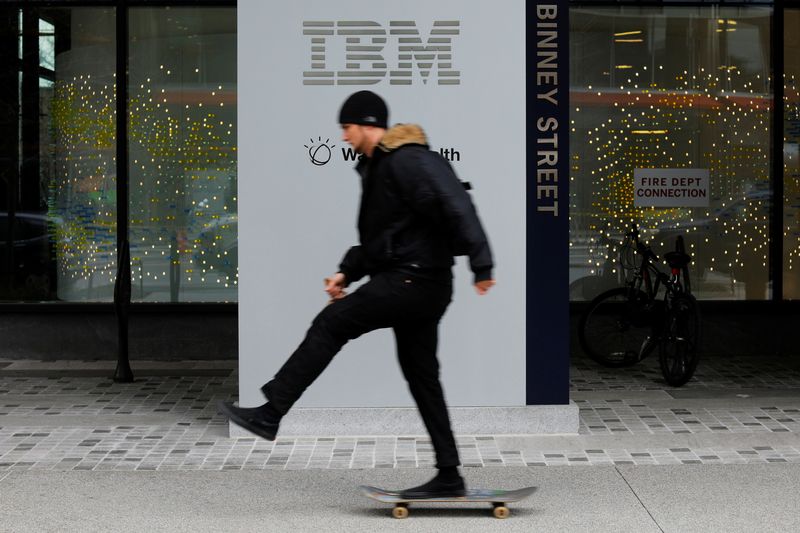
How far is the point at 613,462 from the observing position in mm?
7074

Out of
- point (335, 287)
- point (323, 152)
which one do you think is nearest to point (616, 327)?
point (323, 152)

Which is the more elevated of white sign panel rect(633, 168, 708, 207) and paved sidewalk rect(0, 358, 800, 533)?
white sign panel rect(633, 168, 708, 207)

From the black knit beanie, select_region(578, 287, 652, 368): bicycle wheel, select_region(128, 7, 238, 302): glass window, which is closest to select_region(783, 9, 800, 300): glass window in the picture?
select_region(578, 287, 652, 368): bicycle wheel

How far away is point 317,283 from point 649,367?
4.30 meters

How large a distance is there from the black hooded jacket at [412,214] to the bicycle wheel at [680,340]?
14.6 feet

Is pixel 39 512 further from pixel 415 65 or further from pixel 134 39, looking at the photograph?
pixel 134 39

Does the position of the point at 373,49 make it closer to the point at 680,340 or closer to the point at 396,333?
the point at 396,333

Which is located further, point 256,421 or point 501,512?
point 501,512

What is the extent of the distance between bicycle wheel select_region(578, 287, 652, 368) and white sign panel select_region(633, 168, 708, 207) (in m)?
1.23

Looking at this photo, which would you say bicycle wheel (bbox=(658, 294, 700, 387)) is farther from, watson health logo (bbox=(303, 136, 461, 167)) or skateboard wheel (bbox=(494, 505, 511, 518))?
skateboard wheel (bbox=(494, 505, 511, 518))

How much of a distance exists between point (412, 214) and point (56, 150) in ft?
22.3

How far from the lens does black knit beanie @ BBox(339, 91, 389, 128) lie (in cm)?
583

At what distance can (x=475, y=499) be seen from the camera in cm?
586

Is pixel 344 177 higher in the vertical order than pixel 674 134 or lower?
lower
